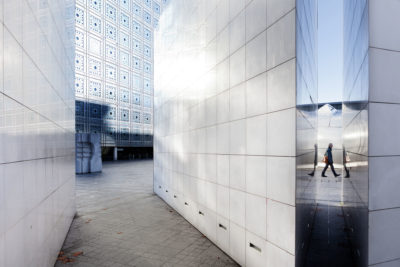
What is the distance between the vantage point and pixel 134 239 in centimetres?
720

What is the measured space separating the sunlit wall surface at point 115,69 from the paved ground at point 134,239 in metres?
28.5

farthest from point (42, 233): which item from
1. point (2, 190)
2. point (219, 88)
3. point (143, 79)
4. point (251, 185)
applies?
point (143, 79)

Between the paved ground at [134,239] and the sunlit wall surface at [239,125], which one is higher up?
the sunlit wall surface at [239,125]

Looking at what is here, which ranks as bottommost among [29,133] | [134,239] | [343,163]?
[134,239]

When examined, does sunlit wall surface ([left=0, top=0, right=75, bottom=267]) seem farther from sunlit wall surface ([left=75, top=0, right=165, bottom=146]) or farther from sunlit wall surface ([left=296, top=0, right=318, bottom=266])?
sunlit wall surface ([left=75, top=0, right=165, bottom=146])

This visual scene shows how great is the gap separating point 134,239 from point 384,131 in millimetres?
6867

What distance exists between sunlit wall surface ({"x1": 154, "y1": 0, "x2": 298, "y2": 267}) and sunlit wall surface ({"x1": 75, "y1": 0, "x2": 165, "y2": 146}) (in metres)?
30.0

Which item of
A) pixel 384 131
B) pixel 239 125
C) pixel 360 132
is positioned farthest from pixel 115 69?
pixel 384 131

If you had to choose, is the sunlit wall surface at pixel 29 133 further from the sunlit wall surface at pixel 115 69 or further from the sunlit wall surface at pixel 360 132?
the sunlit wall surface at pixel 115 69

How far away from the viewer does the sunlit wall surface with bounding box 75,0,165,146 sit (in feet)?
114

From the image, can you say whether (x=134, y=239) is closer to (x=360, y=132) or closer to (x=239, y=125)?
(x=239, y=125)

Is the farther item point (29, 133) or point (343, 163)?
point (343, 163)

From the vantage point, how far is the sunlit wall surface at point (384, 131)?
149 inches

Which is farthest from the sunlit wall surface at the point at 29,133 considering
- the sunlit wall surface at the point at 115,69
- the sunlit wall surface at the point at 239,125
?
the sunlit wall surface at the point at 115,69
